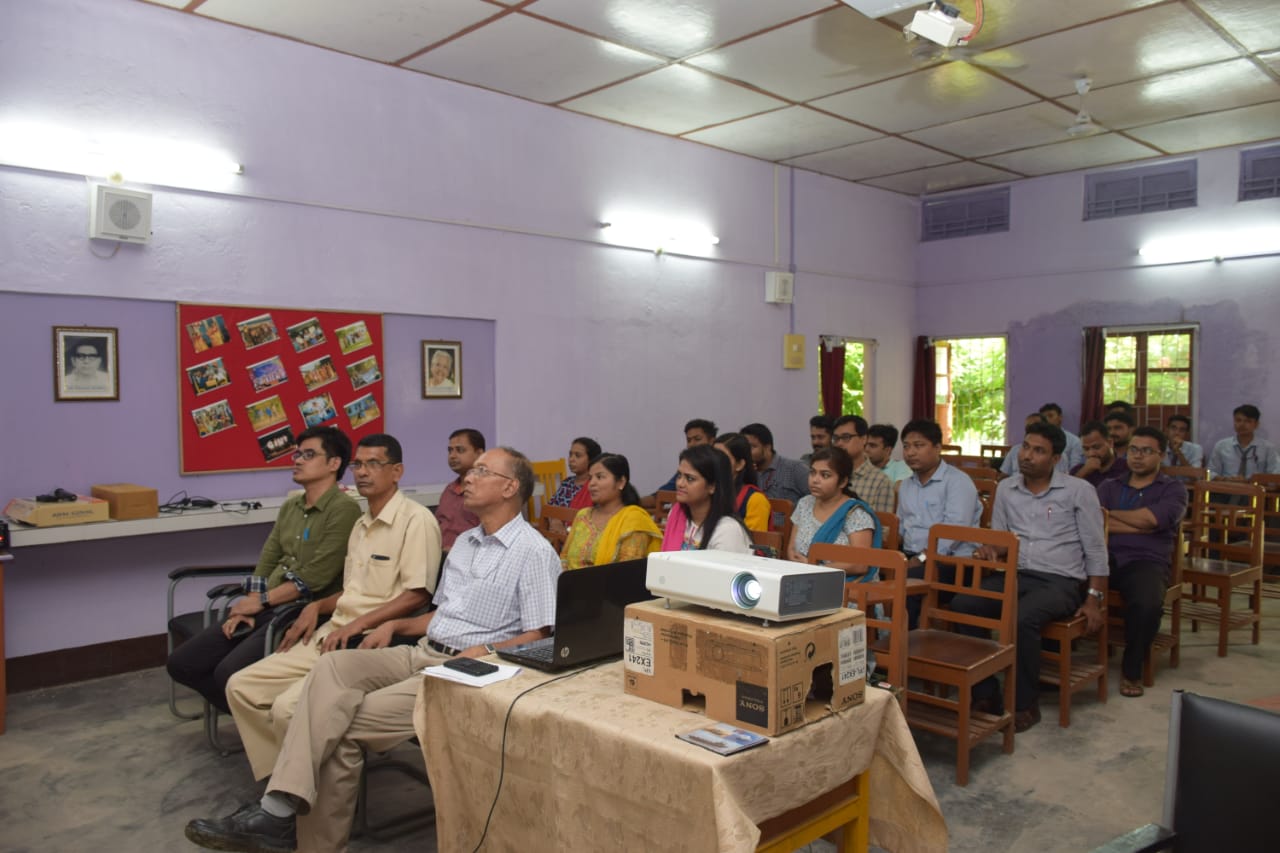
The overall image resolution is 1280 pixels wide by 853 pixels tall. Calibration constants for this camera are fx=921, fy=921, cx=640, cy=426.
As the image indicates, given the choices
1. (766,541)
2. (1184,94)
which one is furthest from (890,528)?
(1184,94)

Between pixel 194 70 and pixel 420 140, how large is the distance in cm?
133

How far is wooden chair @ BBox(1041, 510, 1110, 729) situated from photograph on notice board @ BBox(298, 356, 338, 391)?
4011 mm

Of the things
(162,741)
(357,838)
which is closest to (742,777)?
(357,838)

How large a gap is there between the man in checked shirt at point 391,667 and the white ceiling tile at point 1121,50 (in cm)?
425

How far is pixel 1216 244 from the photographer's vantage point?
25.4 feet

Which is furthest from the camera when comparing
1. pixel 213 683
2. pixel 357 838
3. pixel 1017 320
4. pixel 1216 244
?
pixel 1017 320

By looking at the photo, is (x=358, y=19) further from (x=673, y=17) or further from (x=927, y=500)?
(x=927, y=500)

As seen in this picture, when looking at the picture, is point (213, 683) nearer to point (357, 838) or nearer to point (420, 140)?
point (357, 838)

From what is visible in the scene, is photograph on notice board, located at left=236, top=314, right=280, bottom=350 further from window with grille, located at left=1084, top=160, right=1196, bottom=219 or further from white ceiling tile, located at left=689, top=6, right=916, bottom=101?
window with grille, located at left=1084, top=160, right=1196, bottom=219

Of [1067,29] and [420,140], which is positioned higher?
[1067,29]

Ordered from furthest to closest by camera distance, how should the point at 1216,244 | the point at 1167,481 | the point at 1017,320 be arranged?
the point at 1017,320, the point at 1216,244, the point at 1167,481

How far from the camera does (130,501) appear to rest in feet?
14.4

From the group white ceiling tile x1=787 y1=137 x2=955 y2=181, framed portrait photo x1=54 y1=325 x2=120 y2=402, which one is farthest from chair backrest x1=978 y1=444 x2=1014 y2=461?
framed portrait photo x1=54 y1=325 x2=120 y2=402

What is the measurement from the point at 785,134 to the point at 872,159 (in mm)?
1177
